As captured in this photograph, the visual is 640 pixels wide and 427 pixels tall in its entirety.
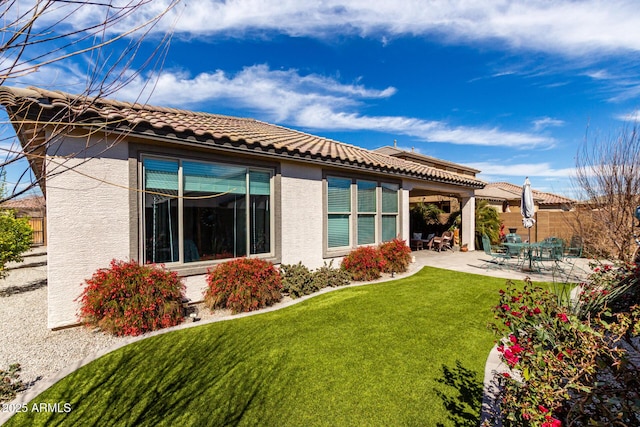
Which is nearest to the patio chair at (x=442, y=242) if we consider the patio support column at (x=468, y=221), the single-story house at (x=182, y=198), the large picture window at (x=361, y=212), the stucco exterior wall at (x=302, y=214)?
the patio support column at (x=468, y=221)

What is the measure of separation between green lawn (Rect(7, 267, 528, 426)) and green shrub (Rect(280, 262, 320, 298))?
166 centimetres

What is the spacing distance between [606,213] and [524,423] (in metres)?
12.4

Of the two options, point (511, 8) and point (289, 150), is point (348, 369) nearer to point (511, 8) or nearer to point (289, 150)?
point (289, 150)

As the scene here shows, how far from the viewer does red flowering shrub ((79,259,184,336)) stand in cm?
584

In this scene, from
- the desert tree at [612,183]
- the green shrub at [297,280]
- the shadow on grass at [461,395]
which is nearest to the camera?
the shadow on grass at [461,395]

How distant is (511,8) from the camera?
9164mm

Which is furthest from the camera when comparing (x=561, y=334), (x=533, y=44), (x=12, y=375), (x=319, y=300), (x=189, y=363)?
(x=533, y=44)

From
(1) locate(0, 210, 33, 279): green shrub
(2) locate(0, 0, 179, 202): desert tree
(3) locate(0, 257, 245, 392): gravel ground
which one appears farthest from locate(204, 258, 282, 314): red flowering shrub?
(1) locate(0, 210, 33, 279): green shrub

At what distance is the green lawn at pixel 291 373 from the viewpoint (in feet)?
12.2

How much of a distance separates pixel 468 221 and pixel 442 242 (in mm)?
2182

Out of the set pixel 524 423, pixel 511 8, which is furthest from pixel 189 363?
pixel 511 8

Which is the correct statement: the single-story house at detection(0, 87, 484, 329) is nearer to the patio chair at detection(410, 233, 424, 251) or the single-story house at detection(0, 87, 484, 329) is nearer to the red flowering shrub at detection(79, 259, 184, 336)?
the red flowering shrub at detection(79, 259, 184, 336)

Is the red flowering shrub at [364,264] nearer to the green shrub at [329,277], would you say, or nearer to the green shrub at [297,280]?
the green shrub at [329,277]

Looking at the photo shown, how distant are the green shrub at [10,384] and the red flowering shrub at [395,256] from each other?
9798 mm
